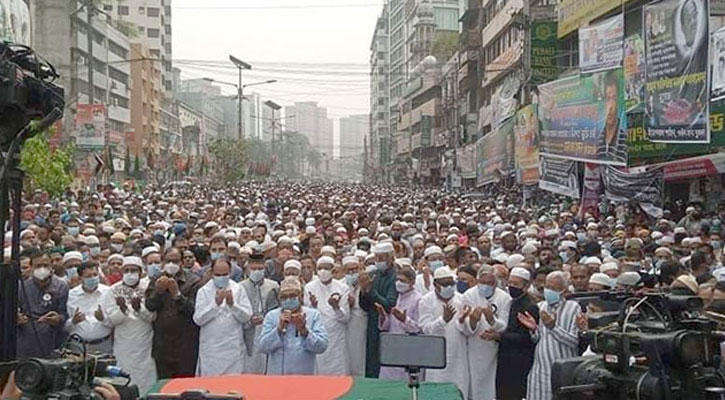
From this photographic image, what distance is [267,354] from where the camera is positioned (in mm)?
9688

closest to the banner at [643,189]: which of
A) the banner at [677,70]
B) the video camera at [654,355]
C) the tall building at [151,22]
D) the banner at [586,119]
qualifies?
the banner at [586,119]

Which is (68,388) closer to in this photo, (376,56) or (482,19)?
(482,19)

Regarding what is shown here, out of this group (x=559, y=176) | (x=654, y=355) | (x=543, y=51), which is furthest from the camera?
(x=543, y=51)

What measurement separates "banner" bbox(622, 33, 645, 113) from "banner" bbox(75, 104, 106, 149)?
23.4m

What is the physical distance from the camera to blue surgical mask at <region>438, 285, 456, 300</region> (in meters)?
10.3

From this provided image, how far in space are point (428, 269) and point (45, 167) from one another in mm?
24617

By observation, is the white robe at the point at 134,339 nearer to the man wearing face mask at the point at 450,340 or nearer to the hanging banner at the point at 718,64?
the man wearing face mask at the point at 450,340

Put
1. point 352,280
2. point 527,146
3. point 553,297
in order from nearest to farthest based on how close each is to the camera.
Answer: point 553,297
point 352,280
point 527,146

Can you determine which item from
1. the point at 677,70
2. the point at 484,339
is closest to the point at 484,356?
the point at 484,339

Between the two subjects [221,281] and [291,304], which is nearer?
[291,304]

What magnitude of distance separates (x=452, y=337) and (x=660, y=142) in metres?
11.2

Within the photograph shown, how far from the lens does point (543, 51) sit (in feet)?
128

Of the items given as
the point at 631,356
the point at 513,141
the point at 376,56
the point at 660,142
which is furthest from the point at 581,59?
the point at 376,56

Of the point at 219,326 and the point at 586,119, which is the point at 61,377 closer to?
the point at 219,326
